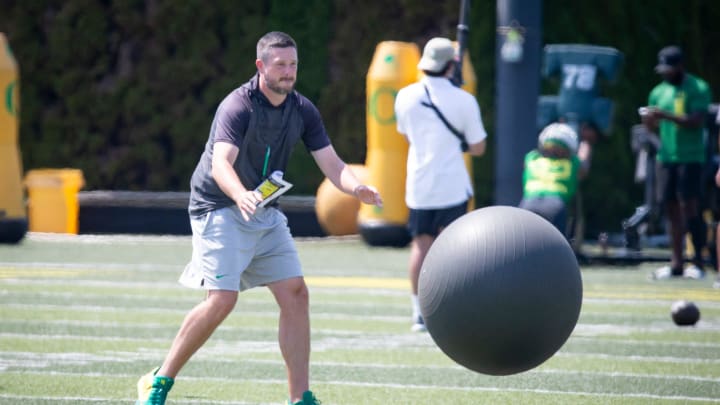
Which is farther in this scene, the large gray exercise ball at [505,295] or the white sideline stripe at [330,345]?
the white sideline stripe at [330,345]

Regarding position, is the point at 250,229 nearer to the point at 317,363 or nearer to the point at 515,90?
the point at 317,363

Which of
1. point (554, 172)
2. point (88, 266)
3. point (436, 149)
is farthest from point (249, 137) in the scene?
point (88, 266)

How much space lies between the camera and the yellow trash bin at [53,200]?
856 inches

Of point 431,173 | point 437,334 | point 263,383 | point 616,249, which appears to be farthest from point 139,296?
point 616,249

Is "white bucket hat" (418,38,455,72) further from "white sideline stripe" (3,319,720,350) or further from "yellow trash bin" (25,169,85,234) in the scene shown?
"yellow trash bin" (25,169,85,234)

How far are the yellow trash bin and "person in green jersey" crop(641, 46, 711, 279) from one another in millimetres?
9568

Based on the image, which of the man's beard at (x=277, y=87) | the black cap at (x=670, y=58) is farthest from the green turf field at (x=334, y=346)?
the black cap at (x=670, y=58)

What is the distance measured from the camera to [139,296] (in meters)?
13.8

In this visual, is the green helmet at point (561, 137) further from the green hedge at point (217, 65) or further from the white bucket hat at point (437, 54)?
the white bucket hat at point (437, 54)

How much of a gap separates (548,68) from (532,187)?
2.43 m

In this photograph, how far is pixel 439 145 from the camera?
1148cm

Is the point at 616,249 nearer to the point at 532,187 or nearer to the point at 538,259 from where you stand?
the point at 532,187

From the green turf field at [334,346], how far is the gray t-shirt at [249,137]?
1248 millimetres

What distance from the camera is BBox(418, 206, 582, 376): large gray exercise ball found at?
307 inches
